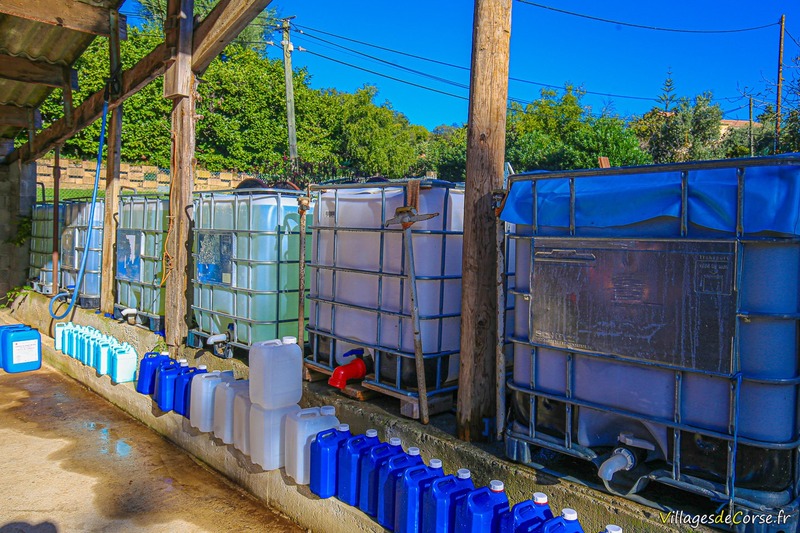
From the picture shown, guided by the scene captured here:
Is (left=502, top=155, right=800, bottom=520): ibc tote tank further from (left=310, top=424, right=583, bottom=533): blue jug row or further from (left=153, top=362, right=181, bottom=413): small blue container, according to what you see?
(left=153, top=362, right=181, bottom=413): small blue container

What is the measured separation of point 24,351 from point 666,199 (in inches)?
378

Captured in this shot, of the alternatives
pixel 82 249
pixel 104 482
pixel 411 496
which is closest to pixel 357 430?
pixel 411 496

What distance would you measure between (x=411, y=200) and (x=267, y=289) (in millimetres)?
2501

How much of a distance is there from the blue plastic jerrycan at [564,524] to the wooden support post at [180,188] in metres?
5.54

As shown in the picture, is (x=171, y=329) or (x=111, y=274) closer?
(x=171, y=329)

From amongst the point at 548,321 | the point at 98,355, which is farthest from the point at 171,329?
the point at 548,321

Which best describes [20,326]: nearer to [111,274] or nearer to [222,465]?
[111,274]

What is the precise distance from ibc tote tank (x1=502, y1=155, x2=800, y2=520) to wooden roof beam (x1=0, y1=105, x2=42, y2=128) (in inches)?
435

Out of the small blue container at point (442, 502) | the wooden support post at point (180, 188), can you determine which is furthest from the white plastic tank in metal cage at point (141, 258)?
the small blue container at point (442, 502)

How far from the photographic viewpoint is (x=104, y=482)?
17.0 feet

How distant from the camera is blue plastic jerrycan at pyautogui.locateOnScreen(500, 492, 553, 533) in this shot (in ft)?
9.20

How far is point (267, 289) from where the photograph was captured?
6152 millimetres

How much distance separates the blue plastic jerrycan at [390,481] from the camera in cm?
355

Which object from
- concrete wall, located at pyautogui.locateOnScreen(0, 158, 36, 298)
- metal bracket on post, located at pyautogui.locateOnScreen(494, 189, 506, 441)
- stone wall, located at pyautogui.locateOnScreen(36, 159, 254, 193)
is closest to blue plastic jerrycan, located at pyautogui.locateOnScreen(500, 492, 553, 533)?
metal bracket on post, located at pyautogui.locateOnScreen(494, 189, 506, 441)
